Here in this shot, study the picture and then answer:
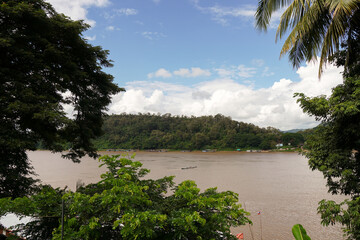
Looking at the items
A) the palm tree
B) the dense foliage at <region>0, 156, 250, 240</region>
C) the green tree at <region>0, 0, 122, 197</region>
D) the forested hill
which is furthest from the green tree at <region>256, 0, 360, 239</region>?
the forested hill

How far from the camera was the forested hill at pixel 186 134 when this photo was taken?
209 feet

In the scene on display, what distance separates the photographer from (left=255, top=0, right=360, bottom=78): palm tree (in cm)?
420

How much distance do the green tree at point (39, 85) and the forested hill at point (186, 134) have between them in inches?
2329

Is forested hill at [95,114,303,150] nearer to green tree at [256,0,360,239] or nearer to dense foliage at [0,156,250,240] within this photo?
green tree at [256,0,360,239]

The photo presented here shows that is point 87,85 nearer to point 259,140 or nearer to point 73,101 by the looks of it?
point 73,101

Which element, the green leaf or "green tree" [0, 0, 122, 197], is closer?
the green leaf

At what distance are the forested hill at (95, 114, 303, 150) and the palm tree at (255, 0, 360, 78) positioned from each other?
59.6m

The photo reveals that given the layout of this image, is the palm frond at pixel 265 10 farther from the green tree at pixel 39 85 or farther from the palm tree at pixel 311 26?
the green tree at pixel 39 85

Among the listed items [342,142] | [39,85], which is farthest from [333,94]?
[39,85]

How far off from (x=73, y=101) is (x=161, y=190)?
4389 mm

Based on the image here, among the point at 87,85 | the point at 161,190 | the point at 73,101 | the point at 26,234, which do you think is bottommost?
the point at 26,234

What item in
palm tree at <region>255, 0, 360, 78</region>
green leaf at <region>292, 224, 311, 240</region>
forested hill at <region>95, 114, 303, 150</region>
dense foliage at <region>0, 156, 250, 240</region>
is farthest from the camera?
forested hill at <region>95, 114, 303, 150</region>

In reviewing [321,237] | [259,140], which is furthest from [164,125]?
[321,237]

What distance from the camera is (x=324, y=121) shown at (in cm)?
478
